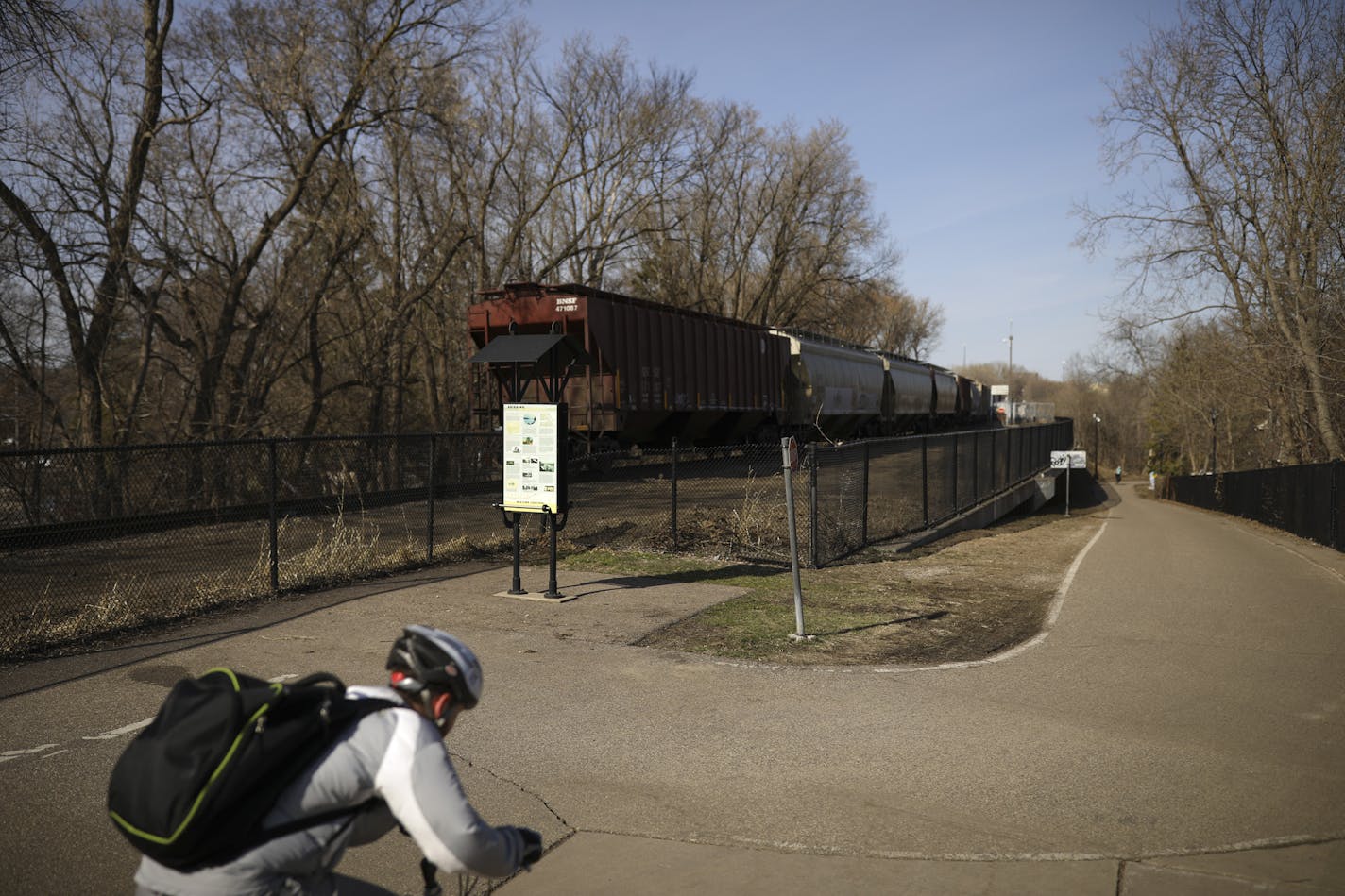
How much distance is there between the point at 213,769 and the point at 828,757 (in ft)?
14.2

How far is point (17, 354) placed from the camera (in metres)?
19.2

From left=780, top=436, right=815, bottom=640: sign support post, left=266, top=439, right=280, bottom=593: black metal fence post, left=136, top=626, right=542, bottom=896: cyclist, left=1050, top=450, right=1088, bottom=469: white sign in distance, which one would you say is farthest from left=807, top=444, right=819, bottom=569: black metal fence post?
left=1050, top=450, right=1088, bottom=469: white sign in distance

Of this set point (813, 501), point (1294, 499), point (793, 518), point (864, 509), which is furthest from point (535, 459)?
point (1294, 499)

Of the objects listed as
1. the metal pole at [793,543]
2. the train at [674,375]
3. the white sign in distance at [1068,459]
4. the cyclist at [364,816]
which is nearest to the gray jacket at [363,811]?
the cyclist at [364,816]

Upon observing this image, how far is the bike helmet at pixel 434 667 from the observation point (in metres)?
2.56

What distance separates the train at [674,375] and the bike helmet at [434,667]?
8.65m

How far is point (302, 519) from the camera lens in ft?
48.0

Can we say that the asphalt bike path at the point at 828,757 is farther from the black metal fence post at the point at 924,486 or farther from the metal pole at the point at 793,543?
the black metal fence post at the point at 924,486

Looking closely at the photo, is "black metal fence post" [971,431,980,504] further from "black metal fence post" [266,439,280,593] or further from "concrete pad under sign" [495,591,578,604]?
"black metal fence post" [266,439,280,593]

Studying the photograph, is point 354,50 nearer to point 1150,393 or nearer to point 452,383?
point 452,383

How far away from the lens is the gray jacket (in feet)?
7.49

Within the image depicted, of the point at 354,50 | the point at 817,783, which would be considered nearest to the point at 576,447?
the point at 354,50

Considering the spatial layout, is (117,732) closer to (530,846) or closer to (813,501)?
(530,846)

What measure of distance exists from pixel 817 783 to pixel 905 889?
1242 mm
